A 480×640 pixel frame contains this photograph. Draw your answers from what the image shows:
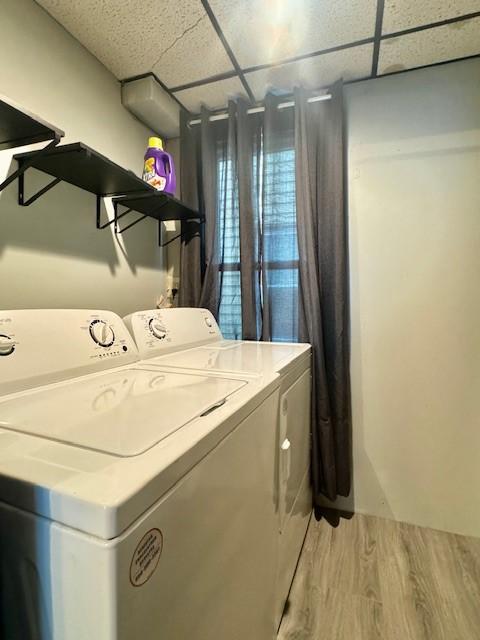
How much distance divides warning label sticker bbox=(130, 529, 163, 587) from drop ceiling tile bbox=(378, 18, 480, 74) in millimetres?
2017

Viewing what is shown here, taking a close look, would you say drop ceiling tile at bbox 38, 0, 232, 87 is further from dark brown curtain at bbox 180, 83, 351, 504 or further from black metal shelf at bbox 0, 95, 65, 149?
black metal shelf at bbox 0, 95, 65, 149

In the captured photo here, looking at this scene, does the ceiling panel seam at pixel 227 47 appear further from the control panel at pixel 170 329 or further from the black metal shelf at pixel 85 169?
the control panel at pixel 170 329

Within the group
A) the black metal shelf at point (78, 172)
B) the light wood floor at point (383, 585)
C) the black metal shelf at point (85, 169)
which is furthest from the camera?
the light wood floor at point (383, 585)

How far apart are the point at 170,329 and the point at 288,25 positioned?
4.58 ft

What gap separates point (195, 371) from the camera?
107cm

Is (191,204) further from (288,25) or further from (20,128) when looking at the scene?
(20,128)

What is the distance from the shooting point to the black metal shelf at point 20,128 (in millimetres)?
877

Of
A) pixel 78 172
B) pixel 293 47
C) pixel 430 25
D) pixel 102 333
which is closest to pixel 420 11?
pixel 430 25

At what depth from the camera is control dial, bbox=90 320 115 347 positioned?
3.66ft

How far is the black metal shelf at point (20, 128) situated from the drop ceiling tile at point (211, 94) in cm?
108

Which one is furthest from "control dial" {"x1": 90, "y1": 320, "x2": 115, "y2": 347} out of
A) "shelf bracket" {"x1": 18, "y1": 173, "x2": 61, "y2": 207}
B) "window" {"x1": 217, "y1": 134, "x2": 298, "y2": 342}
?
"window" {"x1": 217, "y1": 134, "x2": 298, "y2": 342}

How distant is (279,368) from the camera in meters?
1.08

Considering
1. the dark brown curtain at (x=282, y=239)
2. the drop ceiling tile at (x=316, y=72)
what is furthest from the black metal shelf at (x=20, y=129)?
the drop ceiling tile at (x=316, y=72)

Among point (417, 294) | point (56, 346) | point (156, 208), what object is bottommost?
point (56, 346)
